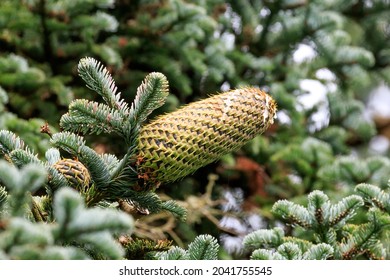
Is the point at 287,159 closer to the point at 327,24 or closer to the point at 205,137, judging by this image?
the point at 327,24

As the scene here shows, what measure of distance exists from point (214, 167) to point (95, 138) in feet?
1.30

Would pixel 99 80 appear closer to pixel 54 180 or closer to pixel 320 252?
pixel 54 180

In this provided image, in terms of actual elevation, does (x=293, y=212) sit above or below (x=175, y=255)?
above

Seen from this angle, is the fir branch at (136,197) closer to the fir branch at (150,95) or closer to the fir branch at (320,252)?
the fir branch at (150,95)

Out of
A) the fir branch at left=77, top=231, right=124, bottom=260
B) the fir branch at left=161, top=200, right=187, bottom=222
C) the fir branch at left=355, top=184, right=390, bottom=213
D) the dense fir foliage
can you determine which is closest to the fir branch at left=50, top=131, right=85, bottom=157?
the dense fir foliage

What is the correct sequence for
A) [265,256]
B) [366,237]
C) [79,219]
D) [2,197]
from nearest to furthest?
1. [79,219]
2. [2,197]
3. [265,256]
4. [366,237]

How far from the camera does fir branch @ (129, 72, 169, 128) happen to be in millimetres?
979

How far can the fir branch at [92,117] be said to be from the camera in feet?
3.24

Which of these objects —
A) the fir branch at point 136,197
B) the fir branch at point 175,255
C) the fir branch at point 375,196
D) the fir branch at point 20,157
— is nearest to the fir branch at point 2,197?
the fir branch at point 20,157

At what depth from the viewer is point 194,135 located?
1.00 m

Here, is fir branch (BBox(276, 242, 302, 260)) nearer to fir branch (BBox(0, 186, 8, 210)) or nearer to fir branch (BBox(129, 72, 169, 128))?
fir branch (BBox(129, 72, 169, 128))

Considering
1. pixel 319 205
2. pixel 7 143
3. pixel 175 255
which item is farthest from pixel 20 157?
pixel 319 205

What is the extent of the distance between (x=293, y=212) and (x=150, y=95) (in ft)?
1.22
